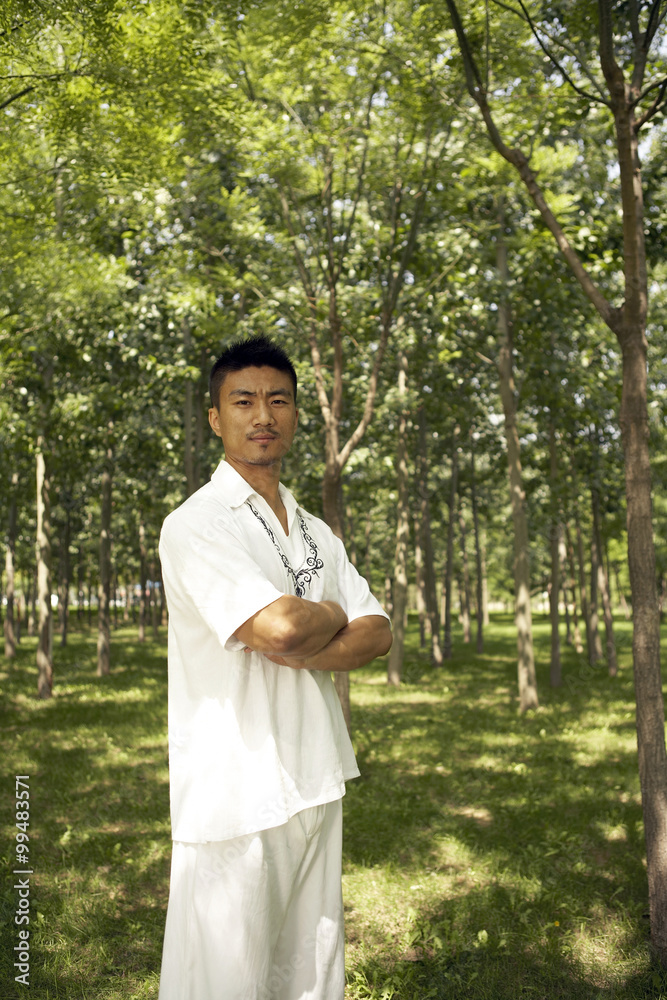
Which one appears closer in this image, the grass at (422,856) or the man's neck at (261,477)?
the man's neck at (261,477)

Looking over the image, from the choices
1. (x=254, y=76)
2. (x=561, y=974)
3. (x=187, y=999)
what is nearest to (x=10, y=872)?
(x=561, y=974)

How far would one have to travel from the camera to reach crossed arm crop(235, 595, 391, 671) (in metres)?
1.97

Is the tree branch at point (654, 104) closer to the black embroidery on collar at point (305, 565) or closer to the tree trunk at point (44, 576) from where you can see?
the black embroidery on collar at point (305, 565)

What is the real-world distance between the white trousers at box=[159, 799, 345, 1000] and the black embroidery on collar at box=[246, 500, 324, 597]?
64 centimetres

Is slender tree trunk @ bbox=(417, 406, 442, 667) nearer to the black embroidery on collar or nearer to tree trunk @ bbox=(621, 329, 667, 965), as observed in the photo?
tree trunk @ bbox=(621, 329, 667, 965)

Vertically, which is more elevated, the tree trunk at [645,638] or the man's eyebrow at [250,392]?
the man's eyebrow at [250,392]

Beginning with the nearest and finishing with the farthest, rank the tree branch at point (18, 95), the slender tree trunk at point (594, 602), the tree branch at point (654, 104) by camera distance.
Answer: the tree branch at point (654, 104)
the tree branch at point (18, 95)
the slender tree trunk at point (594, 602)

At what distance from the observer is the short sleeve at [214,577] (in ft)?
6.48

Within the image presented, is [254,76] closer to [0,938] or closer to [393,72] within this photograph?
[393,72]

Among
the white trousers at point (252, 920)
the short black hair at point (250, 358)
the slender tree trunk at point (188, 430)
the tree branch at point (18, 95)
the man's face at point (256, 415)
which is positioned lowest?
the white trousers at point (252, 920)
